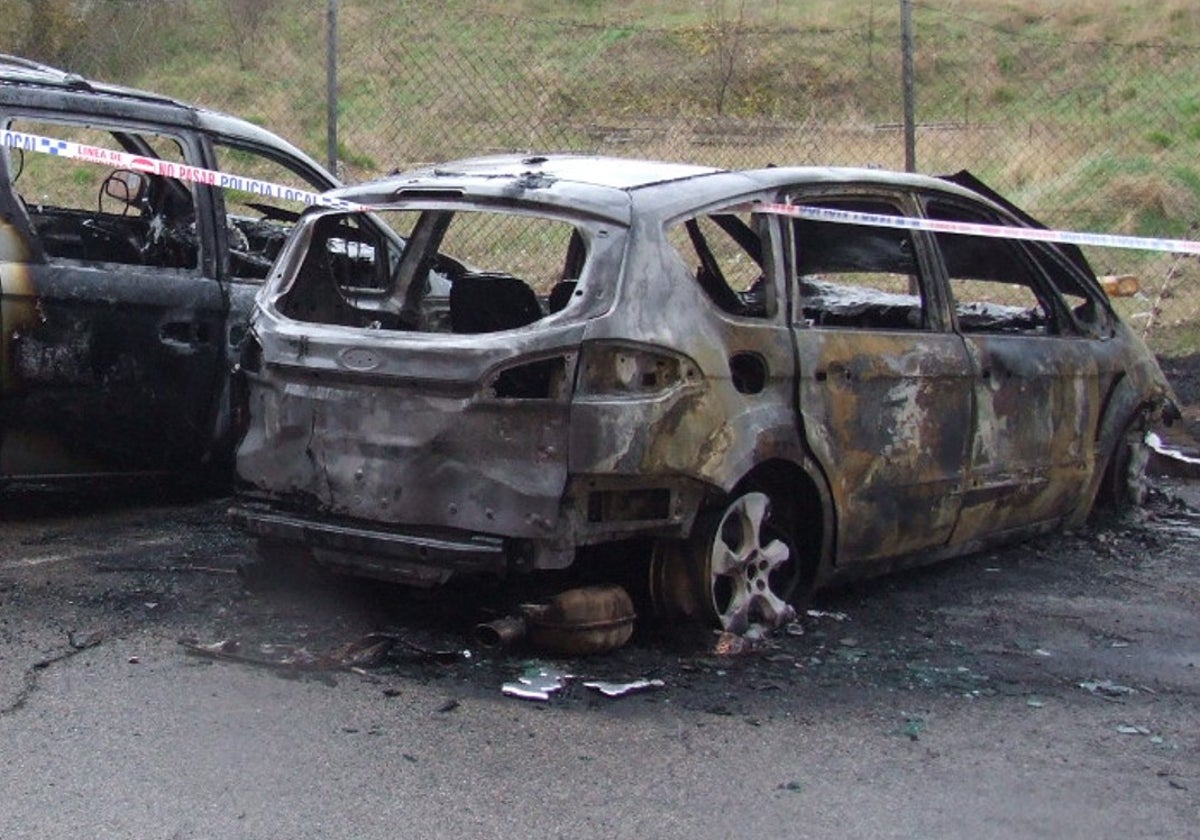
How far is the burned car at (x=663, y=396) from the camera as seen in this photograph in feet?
16.0

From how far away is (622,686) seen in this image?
15.9 ft

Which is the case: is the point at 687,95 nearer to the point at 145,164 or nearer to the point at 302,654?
the point at 145,164

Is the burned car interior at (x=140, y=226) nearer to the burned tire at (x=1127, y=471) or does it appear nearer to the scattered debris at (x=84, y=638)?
the scattered debris at (x=84, y=638)

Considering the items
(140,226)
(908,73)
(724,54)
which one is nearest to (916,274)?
(140,226)

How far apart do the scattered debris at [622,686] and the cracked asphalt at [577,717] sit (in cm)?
4

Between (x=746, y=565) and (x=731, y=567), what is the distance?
84 millimetres

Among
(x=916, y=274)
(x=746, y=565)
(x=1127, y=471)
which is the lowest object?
(x=746, y=565)

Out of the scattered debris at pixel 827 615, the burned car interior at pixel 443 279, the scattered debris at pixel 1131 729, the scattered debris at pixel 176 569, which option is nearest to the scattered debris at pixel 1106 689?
the scattered debris at pixel 1131 729

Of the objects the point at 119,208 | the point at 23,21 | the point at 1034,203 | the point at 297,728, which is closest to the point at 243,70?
the point at 23,21

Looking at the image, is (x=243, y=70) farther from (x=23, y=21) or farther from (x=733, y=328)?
(x=733, y=328)

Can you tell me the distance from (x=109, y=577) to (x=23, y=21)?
14.3 meters

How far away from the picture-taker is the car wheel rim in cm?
525

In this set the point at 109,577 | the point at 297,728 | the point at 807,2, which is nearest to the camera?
the point at 297,728

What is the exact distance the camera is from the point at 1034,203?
51.3 feet
